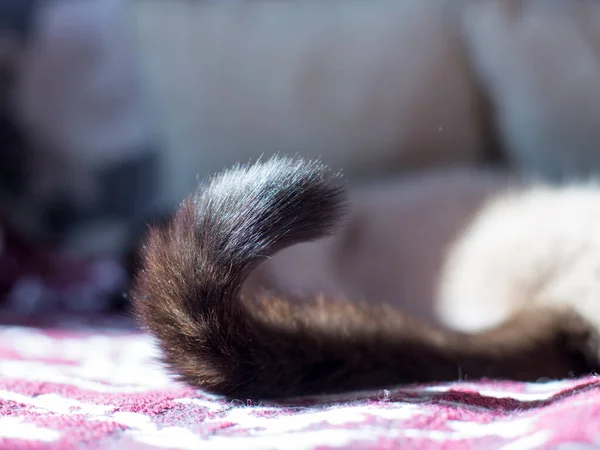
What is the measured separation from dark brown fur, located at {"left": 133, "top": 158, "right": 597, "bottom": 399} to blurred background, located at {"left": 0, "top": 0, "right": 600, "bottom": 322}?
26cm

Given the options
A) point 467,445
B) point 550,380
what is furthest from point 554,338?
point 467,445

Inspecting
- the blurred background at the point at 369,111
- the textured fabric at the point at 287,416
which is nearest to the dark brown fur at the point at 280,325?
the textured fabric at the point at 287,416

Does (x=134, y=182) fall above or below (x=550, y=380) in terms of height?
above

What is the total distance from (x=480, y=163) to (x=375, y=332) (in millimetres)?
727

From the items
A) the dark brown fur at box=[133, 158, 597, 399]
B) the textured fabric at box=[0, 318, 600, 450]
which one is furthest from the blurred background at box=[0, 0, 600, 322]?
the textured fabric at box=[0, 318, 600, 450]

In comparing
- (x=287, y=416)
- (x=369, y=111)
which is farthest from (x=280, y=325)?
(x=369, y=111)

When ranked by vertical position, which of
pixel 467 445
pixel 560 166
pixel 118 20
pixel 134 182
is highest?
pixel 118 20

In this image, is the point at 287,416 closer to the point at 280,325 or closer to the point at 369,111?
the point at 280,325

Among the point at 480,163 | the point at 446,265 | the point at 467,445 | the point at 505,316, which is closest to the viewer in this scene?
the point at 467,445

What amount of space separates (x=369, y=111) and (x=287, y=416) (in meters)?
0.79

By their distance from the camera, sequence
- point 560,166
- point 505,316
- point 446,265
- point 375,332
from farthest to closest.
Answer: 1. point 560,166
2. point 446,265
3. point 505,316
4. point 375,332

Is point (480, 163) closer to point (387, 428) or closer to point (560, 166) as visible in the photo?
point (560, 166)

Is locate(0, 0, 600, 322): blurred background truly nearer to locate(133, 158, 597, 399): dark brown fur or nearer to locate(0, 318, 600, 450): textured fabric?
locate(133, 158, 597, 399): dark brown fur

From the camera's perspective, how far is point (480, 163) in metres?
1.21
